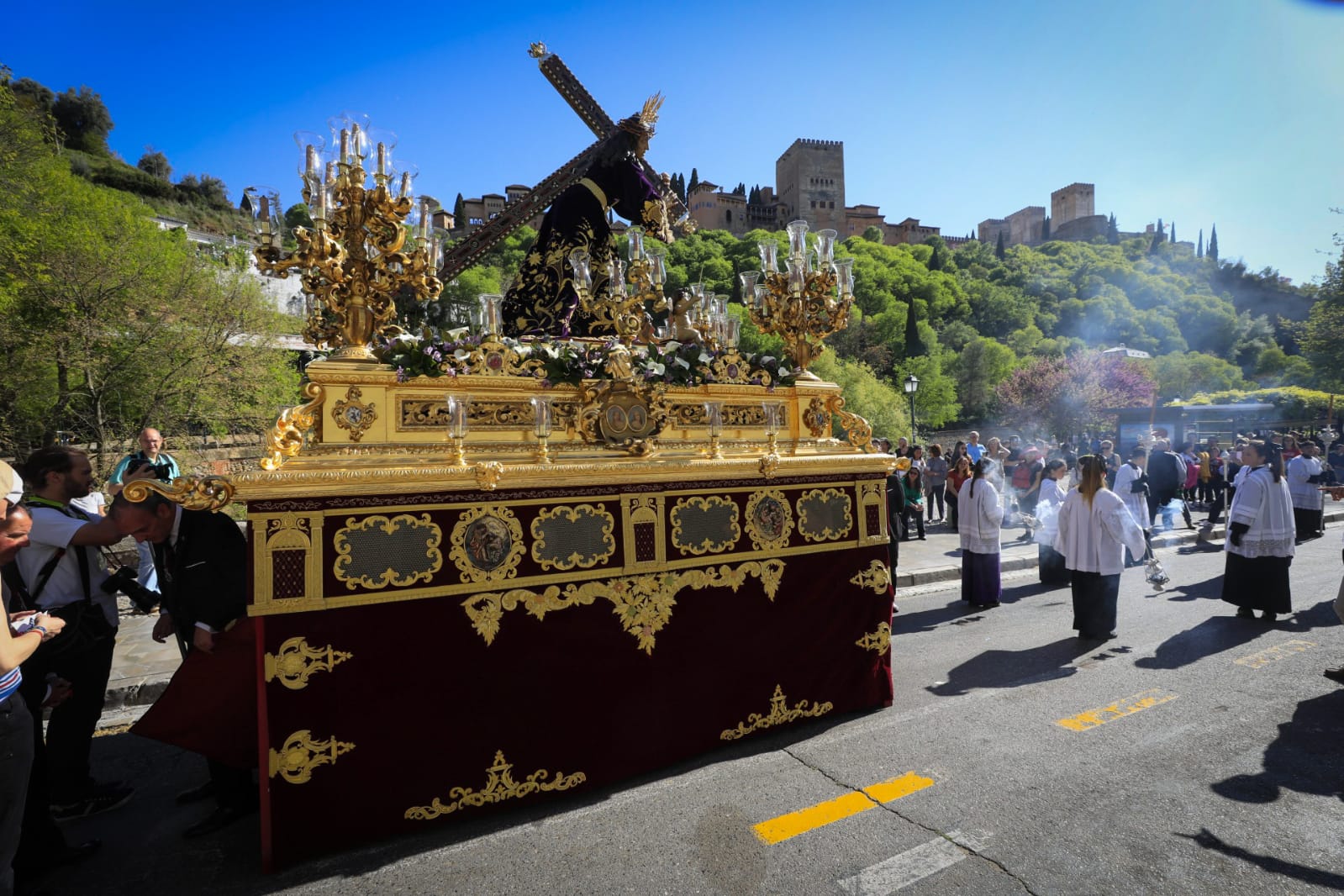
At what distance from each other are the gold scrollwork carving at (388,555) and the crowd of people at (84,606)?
80 centimetres

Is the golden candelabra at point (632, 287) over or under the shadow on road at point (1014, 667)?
over

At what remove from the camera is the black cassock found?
5.16m

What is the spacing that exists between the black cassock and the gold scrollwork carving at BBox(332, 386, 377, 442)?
1.89 metres

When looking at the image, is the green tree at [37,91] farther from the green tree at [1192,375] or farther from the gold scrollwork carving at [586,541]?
the green tree at [1192,375]

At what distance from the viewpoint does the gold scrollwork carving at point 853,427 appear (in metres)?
4.84

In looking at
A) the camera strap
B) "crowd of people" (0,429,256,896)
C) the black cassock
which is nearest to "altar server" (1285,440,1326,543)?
the black cassock

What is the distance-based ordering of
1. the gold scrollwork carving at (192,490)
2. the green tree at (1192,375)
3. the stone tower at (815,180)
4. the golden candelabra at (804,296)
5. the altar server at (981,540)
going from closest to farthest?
the gold scrollwork carving at (192,490) < the golden candelabra at (804,296) < the altar server at (981,540) < the green tree at (1192,375) < the stone tower at (815,180)

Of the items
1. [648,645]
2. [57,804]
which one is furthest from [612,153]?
[57,804]

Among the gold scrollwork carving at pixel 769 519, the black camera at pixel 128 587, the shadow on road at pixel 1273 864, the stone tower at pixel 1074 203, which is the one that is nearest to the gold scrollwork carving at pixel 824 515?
the gold scrollwork carving at pixel 769 519

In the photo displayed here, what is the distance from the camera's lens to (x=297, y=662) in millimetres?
2912

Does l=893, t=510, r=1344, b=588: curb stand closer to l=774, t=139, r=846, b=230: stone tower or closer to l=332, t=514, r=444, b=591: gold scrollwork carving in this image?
l=332, t=514, r=444, b=591: gold scrollwork carving

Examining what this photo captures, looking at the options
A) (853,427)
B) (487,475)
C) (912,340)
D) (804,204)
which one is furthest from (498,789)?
(804,204)

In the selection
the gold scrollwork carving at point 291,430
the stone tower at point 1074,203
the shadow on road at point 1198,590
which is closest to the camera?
the gold scrollwork carving at point 291,430

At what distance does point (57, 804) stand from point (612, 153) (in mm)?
5632
